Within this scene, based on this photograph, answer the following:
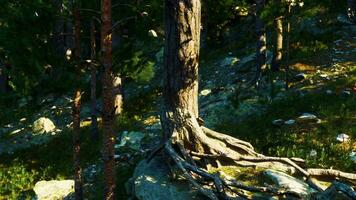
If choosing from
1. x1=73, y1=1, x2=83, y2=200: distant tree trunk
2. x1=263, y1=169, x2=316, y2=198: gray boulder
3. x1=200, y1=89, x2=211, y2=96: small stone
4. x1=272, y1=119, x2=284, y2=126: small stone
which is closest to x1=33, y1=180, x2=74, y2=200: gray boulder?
x1=73, y1=1, x2=83, y2=200: distant tree trunk

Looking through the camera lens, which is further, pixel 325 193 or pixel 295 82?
pixel 295 82

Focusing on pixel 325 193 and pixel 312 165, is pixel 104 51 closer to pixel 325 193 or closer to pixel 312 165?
pixel 325 193

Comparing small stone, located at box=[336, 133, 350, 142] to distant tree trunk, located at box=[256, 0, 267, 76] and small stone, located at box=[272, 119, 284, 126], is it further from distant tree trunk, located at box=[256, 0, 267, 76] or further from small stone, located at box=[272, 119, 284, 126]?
distant tree trunk, located at box=[256, 0, 267, 76]

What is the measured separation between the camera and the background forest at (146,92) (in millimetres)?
8570

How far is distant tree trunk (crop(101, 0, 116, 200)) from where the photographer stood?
8.09 metres

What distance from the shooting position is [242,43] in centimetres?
2159

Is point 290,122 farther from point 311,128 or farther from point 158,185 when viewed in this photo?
point 158,185

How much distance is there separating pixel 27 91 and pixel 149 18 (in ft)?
10.4

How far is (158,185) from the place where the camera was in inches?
325

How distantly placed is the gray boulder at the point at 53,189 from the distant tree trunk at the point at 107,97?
3904 millimetres

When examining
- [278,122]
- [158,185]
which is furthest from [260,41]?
[158,185]

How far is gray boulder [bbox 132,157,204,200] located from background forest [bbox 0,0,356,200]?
0.03m

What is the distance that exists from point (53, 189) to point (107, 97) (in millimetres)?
5190

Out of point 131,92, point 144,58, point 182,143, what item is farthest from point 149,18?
point 131,92
